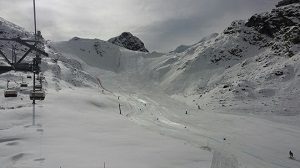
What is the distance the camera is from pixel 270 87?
2596 inches

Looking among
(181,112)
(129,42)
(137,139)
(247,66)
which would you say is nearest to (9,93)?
(181,112)

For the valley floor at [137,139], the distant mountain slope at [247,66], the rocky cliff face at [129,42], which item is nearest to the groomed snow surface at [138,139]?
the valley floor at [137,139]

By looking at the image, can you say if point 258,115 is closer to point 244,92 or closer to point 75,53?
point 244,92

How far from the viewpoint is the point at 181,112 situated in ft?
194

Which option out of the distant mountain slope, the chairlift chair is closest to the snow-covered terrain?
the distant mountain slope

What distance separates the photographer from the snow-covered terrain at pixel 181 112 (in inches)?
1096

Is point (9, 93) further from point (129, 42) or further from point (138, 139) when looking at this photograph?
point (129, 42)

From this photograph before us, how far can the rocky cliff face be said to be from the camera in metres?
189

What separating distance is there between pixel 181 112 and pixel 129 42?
135 m

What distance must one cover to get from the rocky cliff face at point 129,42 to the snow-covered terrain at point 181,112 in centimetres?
5916

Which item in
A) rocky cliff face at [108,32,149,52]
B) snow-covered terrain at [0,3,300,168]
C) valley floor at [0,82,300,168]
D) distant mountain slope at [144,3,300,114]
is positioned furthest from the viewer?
rocky cliff face at [108,32,149,52]

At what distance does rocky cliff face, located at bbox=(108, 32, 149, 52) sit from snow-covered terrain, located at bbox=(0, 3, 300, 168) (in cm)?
5916

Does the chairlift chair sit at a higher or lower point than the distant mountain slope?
lower

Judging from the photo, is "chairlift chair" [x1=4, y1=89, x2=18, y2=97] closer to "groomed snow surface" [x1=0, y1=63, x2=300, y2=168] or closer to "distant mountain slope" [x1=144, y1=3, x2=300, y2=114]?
"groomed snow surface" [x1=0, y1=63, x2=300, y2=168]
